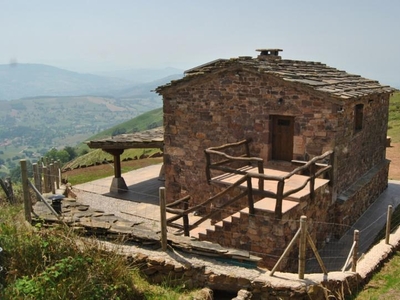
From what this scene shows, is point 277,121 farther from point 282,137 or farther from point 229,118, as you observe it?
point 229,118

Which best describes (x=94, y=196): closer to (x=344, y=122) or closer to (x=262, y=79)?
(x=262, y=79)

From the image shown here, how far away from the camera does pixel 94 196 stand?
15711 millimetres

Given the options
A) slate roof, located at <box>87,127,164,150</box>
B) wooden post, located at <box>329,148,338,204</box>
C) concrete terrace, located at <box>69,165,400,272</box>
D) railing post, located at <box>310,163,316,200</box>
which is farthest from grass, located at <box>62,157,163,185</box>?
railing post, located at <box>310,163,316,200</box>

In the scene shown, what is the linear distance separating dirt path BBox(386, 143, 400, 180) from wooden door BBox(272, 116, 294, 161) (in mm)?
9201

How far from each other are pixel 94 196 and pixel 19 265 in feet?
31.0

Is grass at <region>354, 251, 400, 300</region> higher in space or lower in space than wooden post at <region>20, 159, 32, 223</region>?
lower

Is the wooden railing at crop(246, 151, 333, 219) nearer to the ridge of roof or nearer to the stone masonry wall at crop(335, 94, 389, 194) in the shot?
the stone masonry wall at crop(335, 94, 389, 194)

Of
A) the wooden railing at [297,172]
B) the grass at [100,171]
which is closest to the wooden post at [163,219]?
the wooden railing at [297,172]

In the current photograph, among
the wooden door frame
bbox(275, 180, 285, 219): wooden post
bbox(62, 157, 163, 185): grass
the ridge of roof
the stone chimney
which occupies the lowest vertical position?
bbox(62, 157, 163, 185): grass

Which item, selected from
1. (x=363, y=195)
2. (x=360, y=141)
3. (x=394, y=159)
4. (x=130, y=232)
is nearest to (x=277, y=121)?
(x=360, y=141)

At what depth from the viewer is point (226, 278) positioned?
709 cm

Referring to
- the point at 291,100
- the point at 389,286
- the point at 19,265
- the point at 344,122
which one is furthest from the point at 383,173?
the point at 19,265

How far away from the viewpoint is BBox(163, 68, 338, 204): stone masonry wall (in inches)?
446

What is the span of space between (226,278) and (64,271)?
2.80m
